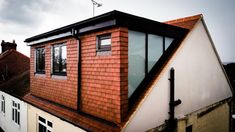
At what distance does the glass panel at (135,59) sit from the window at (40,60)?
5472 millimetres

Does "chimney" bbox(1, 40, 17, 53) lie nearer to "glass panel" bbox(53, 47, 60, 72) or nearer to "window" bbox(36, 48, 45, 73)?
"window" bbox(36, 48, 45, 73)

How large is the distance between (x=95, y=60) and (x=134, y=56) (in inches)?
50.6

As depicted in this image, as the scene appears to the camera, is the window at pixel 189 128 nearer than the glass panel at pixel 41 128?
Yes

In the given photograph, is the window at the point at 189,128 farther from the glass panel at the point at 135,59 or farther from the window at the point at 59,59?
the window at the point at 59,59

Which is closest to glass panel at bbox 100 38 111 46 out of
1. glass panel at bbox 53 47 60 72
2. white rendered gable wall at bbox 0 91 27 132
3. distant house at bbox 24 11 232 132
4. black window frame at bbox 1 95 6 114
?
distant house at bbox 24 11 232 132

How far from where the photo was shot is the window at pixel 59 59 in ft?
24.8

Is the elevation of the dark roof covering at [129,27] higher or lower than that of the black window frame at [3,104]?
higher

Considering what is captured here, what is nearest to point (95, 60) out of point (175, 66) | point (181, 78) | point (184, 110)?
point (175, 66)

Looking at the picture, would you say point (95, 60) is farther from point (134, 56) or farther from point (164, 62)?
point (164, 62)

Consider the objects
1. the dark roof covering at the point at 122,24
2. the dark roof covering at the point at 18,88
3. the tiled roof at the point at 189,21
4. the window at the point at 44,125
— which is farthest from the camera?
the dark roof covering at the point at 18,88

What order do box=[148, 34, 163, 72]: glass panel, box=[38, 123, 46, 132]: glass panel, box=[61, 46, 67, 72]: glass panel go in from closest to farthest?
box=[148, 34, 163, 72]: glass panel < box=[61, 46, 67, 72]: glass panel < box=[38, 123, 46, 132]: glass panel

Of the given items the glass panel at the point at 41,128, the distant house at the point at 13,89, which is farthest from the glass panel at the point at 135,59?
the distant house at the point at 13,89

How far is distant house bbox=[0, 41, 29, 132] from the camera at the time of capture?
1194 cm

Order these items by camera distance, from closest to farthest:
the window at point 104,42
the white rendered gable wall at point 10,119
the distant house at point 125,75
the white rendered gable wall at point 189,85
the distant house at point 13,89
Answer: the distant house at point 125,75 → the window at point 104,42 → the white rendered gable wall at point 189,85 → the white rendered gable wall at point 10,119 → the distant house at point 13,89
